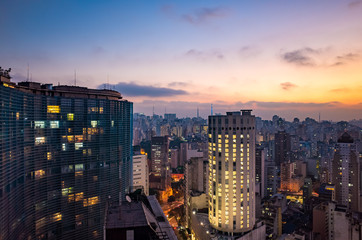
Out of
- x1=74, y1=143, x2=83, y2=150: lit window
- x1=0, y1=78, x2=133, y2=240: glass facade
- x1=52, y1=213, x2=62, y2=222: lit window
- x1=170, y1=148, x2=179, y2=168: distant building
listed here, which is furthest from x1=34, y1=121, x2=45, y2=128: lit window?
x1=170, y1=148, x2=179, y2=168: distant building

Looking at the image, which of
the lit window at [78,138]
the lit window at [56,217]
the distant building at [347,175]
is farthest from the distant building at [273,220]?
the lit window at [78,138]

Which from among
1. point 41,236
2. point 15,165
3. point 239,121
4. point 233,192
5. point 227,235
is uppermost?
point 239,121

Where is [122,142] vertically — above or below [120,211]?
above

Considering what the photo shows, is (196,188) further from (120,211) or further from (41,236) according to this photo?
(120,211)

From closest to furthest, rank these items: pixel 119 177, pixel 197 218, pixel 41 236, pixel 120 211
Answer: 1. pixel 120 211
2. pixel 41 236
3. pixel 119 177
4. pixel 197 218

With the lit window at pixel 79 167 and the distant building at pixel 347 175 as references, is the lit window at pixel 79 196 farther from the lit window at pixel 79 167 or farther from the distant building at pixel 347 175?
the distant building at pixel 347 175

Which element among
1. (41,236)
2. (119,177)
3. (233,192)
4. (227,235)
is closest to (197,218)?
(227,235)

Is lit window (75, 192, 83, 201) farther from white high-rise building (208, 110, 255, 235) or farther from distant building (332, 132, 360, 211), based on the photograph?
distant building (332, 132, 360, 211)
